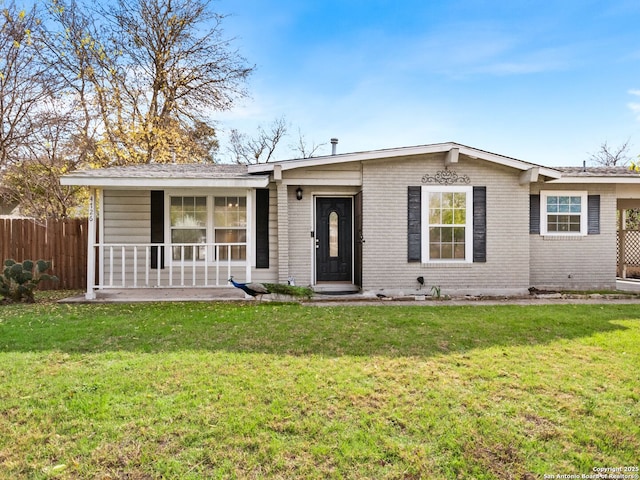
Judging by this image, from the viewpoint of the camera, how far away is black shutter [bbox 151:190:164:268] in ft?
28.2

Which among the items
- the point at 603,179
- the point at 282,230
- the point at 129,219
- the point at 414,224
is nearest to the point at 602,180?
the point at 603,179

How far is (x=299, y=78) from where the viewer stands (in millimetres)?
16875

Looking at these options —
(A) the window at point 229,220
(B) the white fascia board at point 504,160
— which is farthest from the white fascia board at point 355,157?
(A) the window at point 229,220

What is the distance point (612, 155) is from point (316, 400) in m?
31.0

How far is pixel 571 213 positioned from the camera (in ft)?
30.7

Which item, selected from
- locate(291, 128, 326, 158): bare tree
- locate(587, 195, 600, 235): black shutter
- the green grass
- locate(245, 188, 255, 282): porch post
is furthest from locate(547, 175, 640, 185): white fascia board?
locate(291, 128, 326, 158): bare tree

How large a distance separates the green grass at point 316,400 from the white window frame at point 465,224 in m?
3.26

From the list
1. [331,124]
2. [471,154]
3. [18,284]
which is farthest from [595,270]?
[331,124]

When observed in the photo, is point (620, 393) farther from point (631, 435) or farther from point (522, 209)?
point (522, 209)

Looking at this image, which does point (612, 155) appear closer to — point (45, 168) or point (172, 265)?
point (172, 265)

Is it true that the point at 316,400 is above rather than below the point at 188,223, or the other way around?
below

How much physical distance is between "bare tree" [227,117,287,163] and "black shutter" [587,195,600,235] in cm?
2042

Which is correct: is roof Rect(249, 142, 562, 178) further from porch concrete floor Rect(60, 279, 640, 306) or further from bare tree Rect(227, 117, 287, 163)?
bare tree Rect(227, 117, 287, 163)

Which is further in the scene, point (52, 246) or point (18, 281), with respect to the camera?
point (52, 246)
